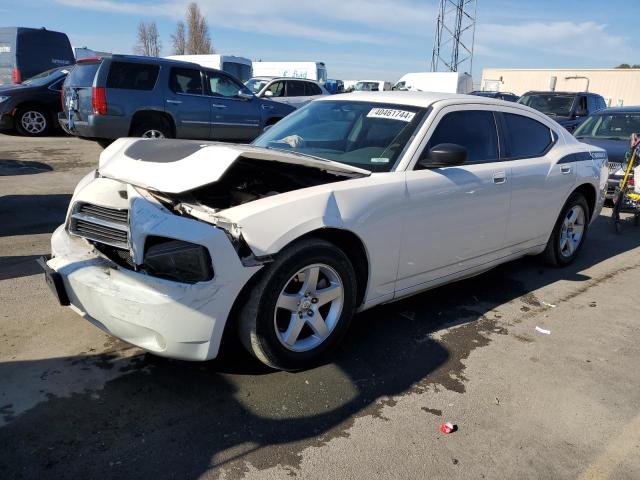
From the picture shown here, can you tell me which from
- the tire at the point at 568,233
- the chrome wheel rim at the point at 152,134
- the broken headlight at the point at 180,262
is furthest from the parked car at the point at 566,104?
the broken headlight at the point at 180,262

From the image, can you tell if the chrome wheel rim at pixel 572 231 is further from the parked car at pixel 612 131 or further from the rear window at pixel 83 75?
the rear window at pixel 83 75

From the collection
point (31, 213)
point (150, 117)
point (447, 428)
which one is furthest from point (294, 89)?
point (447, 428)

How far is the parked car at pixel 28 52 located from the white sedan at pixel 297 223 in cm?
1452

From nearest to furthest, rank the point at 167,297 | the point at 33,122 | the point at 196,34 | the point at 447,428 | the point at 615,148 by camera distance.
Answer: the point at 167,297
the point at 447,428
the point at 615,148
the point at 33,122
the point at 196,34

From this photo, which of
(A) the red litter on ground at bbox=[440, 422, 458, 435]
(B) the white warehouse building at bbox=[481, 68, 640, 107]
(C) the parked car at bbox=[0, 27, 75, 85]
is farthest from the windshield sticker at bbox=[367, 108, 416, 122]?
(B) the white warehouse building at bbox=[481, 68, 640, 107]

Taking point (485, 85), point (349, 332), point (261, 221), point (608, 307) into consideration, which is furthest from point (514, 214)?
point (485, 85)

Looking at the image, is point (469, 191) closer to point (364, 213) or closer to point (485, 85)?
point (364, 213)

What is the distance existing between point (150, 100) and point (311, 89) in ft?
22.3

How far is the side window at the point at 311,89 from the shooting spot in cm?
1555

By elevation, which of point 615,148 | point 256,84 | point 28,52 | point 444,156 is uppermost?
point 28,52

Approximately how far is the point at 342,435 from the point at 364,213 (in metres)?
1.28

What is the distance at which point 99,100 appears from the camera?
9359mm

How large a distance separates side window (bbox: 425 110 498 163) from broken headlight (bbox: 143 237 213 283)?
6.14 ft

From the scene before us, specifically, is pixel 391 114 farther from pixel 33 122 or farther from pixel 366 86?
pixel 366 86
